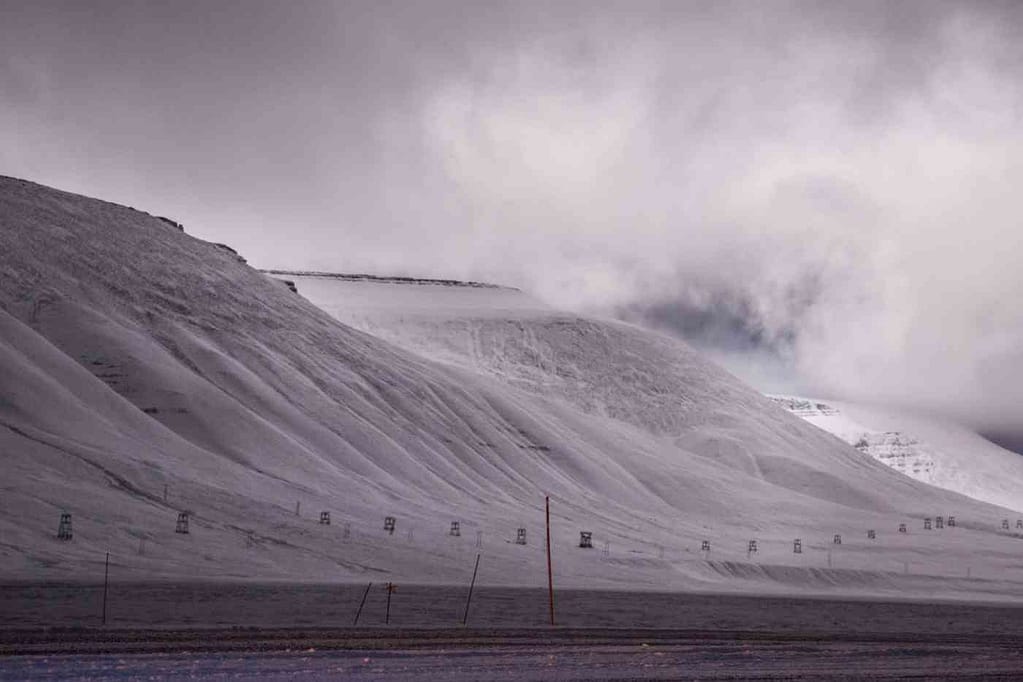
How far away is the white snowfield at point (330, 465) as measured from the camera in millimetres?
52938

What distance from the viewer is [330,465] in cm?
7194

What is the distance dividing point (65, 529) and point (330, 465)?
26.5 m

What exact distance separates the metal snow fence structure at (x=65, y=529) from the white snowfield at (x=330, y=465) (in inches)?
12.6

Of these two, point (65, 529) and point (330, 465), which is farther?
point (330, 465)

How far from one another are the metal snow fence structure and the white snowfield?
321 millimetres

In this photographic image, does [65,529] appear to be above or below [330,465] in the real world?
→ below

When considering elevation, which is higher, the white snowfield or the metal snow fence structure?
the white snowfield

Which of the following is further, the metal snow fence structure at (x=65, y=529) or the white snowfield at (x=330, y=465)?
the white snowfield at (x=330, y=465)

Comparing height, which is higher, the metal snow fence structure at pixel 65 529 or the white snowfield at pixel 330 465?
the white snowfield at pixel 330 465

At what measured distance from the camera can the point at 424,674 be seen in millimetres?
19391

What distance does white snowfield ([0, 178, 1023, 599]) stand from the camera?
2084 inches

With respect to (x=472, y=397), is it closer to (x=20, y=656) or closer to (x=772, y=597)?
(x=772, y=597)

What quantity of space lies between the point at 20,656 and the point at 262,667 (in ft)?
14.3

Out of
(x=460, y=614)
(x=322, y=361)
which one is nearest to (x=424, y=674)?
(x=460, y=614)
